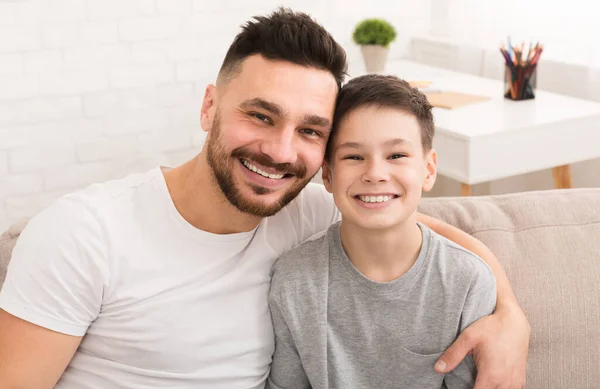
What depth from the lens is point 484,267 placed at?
1.46 m

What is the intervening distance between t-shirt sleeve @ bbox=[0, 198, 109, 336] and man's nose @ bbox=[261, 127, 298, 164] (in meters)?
0.31

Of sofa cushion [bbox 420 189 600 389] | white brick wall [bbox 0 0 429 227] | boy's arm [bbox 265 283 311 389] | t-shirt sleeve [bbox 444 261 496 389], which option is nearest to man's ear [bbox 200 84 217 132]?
boy's arm [bbox 265 283 311 389]

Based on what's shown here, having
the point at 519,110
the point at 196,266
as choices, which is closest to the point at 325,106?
the point at 196,266

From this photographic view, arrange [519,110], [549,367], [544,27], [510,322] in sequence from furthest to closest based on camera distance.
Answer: [544,27]
[519,110]
[549,367]
[510,322]

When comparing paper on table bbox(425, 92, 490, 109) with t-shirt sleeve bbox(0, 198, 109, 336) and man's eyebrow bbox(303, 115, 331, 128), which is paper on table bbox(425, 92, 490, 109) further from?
t-shirt sleeve bbox(0, 198, 109, 336)

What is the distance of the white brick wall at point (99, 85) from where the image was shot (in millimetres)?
3119

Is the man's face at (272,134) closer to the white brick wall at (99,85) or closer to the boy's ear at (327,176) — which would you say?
the boy's ear at (327,176)

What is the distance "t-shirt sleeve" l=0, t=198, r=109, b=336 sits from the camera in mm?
1361

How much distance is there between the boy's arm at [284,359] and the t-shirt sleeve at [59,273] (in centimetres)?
30

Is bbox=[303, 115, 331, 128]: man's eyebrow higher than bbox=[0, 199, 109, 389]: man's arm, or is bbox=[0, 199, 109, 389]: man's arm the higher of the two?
bbox=[303, 115, 331, 128]: man's eyebrow

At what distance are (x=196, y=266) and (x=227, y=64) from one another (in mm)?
386

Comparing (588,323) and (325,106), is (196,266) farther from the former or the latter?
(588,323)

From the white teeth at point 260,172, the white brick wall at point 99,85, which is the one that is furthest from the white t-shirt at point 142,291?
the white brick wall at point 99,85

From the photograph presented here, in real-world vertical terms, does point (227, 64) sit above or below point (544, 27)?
above
